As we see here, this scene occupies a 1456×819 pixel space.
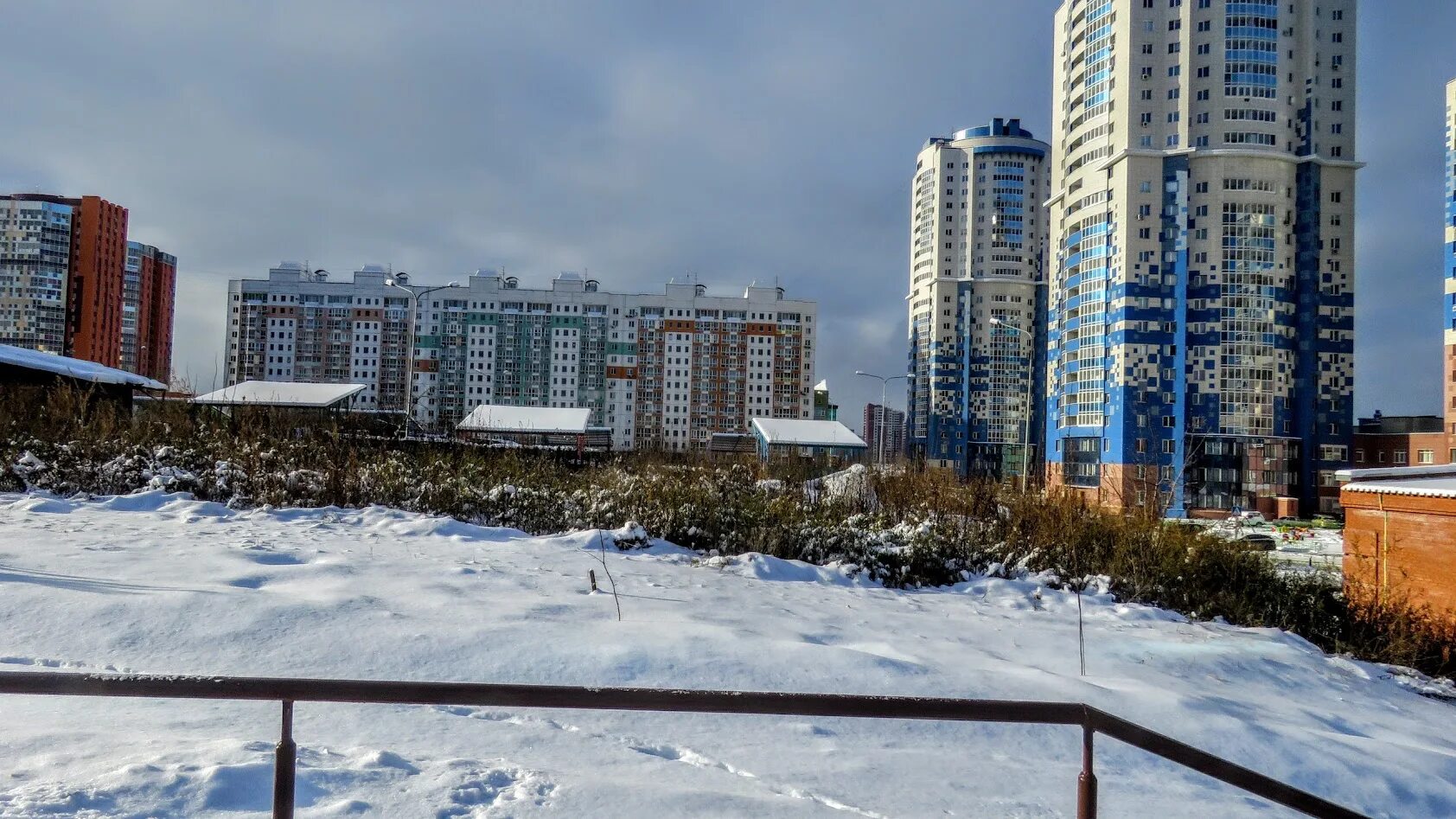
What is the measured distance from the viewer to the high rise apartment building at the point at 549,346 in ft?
227

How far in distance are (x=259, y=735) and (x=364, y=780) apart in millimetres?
759

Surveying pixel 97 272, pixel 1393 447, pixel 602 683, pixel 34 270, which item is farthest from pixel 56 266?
pixel 1393 447

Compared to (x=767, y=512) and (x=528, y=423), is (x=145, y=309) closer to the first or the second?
(x=528, y=423)

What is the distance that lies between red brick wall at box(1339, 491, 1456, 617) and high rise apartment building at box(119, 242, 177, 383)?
80808 mm

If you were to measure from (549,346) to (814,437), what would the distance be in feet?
131

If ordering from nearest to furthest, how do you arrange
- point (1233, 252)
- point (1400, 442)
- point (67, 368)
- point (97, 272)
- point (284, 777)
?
point (284, 777)
point (67, 368)
point (1233, 252)
point (1400, 442)
point (97, 272)

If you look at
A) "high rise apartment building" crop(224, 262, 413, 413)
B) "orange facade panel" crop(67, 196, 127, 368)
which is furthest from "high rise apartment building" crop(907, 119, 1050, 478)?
"orange facade panel" crop(67, 196, 127, 368)

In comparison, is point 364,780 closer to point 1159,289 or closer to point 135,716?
point 135,716

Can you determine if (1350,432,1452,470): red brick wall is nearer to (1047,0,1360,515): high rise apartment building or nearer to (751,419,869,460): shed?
(1047,0,1360,515): high rise apartment building

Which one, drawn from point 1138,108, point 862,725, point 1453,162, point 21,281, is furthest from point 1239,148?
point 21,281

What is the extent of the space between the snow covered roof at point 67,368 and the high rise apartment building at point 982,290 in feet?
181

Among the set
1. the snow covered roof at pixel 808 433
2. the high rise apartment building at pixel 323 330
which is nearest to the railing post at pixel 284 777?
the snow covered roof at pixel 808 433

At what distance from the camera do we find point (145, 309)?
236 ft

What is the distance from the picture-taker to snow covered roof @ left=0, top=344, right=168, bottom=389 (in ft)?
52.7
